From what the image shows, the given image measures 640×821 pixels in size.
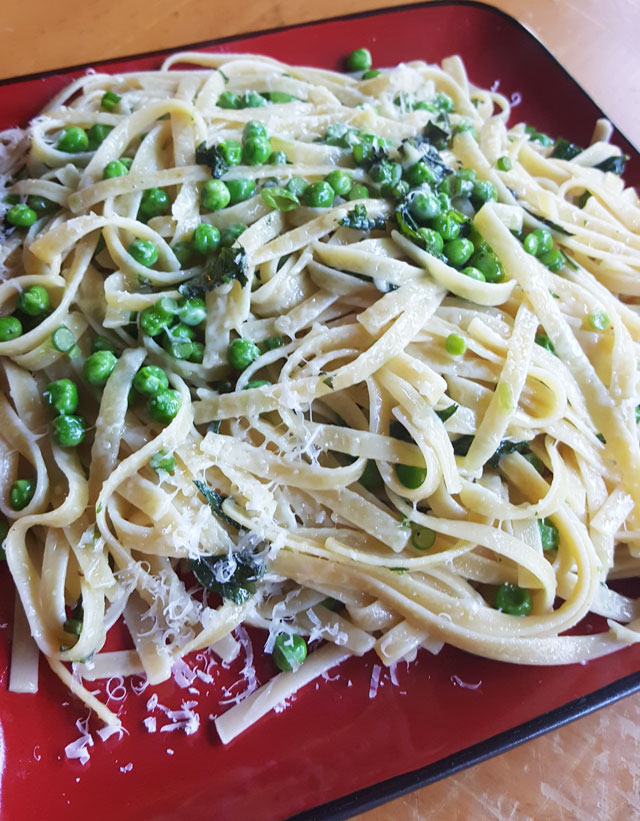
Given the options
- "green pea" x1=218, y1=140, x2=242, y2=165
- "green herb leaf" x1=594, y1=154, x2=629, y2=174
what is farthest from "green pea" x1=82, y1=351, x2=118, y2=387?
"green herb leaf" x1=594, y1=154, x2=629, y2=174

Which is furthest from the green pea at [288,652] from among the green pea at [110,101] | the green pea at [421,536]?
the green pea at [110,101]

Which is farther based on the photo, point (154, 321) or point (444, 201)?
point (444, 201)

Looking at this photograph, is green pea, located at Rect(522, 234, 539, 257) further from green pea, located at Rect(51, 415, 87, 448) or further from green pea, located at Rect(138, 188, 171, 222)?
green pea, located at Rect(51, 415, 87, 448)

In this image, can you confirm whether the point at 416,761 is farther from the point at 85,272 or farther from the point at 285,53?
the point at 285,53

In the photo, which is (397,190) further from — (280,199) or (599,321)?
(599,321)

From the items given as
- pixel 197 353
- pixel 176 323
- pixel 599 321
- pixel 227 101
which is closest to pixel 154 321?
pixel 176 323
